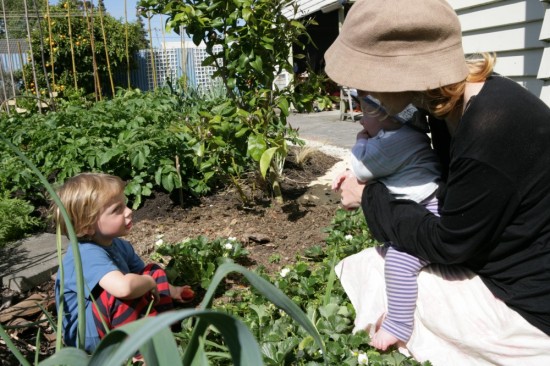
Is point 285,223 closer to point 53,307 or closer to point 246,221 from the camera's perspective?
point 246,221

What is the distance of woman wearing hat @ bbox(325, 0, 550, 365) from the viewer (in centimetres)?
146

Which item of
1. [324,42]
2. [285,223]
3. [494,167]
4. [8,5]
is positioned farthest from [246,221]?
[8,5]

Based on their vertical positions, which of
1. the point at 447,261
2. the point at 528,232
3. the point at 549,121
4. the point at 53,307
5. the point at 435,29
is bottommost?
the point at 53,307

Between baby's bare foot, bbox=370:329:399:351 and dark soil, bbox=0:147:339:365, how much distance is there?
1.14 metres

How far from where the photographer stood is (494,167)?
1448 mm

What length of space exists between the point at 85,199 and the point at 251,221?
1.75 metres

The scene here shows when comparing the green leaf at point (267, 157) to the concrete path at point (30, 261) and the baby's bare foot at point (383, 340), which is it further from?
the baby's bare foot at point (383, 340)

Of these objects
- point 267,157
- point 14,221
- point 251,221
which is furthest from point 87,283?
point 14,221

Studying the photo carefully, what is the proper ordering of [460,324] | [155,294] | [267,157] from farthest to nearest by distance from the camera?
[267,157]
[155,294]
[460,324]

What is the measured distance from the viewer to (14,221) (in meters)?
3.61

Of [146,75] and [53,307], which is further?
[146,75]

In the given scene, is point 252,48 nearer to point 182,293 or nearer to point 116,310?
point 182,293

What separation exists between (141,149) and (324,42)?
14.0 m

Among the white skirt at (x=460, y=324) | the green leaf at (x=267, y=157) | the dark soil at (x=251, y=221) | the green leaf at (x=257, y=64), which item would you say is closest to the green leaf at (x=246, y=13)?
the green leaf at (x=257, y=64)
